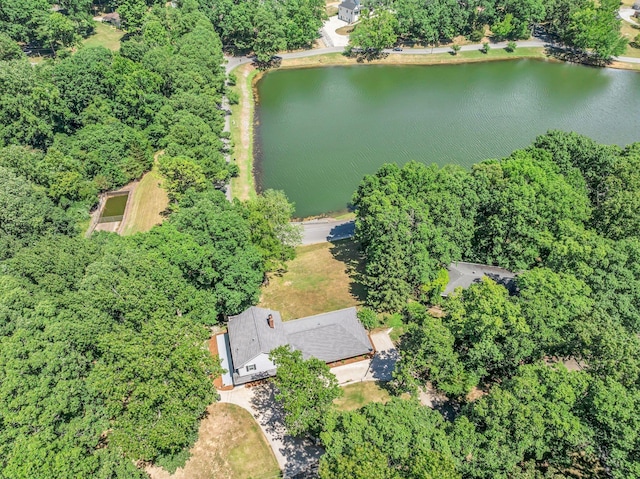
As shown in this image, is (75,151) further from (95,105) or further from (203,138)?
(203,138)

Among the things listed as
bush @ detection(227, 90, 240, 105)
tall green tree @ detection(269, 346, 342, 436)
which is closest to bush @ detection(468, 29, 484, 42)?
bush @ detection(227, 90, 240, 105)

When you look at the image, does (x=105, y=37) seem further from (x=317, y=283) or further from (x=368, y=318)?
(x=368, y=318)

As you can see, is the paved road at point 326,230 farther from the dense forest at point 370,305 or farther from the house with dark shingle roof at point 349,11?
→ the house with dark shingle roof at point 349,11

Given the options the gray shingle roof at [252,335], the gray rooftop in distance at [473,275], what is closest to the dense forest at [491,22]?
the gray rooftop in distance at [473,275]

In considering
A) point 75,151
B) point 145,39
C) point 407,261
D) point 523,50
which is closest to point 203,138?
point 75,151

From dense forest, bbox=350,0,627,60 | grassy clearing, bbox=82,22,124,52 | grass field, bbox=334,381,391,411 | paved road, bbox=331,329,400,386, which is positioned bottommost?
grass field, bbox=334,381,391,411

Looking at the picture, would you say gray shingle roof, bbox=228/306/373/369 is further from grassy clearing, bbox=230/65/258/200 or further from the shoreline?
the shoreline

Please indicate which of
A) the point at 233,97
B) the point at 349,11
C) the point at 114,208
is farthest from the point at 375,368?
the point at 349,11
